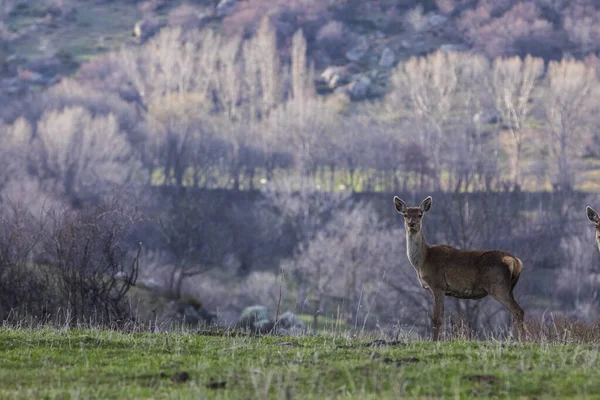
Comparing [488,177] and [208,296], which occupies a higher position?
[488,177]

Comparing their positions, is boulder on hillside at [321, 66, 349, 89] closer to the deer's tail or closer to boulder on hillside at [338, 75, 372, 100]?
boulder on hillside at [338, 75, 372, 100]

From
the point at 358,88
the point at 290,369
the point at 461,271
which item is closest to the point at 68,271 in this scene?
the point at 461,271

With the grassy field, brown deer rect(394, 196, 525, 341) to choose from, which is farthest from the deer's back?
the grassy field

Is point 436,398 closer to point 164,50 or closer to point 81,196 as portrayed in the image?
point 81,196

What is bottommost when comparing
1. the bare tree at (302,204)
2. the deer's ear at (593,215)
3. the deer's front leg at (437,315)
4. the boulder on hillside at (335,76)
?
the bare tree at (302,204)

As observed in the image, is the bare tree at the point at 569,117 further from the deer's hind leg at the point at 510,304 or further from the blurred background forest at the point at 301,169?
the deer's hind leg at the point at 510,304

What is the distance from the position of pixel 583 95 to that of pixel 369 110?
39.0 m

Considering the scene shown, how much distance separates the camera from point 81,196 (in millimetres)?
103750

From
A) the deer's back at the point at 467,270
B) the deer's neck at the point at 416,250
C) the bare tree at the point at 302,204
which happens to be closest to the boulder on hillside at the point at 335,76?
the bare tree at the point at 302,204

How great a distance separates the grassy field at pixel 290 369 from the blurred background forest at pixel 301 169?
72.6ft

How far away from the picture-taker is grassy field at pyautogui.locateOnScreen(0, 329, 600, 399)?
1045cm

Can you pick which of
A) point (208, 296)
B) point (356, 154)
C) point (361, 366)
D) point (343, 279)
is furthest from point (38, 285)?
point (356, 154)

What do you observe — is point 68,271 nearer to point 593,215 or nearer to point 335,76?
point 593,215

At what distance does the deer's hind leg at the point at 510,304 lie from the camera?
17.6m
